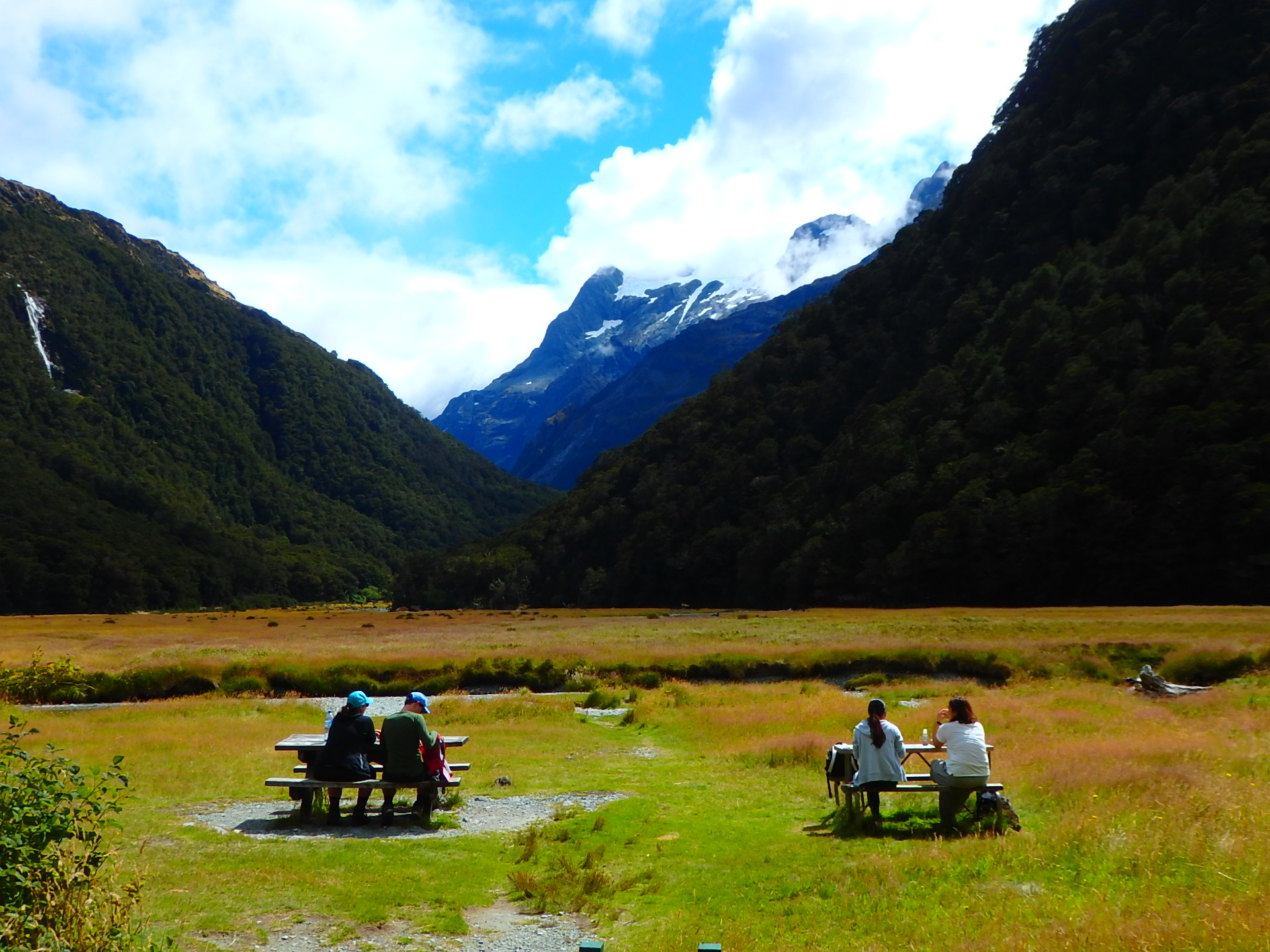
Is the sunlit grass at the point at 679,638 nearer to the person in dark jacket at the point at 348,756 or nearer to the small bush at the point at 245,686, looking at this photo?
the small bush at the point at 245,686

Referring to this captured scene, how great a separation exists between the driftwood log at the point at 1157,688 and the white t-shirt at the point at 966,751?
19149 mm

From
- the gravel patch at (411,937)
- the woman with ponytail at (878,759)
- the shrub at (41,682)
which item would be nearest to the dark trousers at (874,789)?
the woman with ponytail at (878,759)

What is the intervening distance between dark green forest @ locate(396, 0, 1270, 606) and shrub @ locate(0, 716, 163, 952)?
75.3 m

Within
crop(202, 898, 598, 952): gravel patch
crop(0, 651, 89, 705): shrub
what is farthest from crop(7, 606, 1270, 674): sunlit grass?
crop(202, 898, 598, 952): gravel patch

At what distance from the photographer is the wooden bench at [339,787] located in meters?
14.5

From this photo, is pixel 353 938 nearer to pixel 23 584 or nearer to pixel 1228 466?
pixel 1228 466

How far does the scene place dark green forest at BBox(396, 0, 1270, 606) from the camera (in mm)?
71312

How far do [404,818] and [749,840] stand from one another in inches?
242

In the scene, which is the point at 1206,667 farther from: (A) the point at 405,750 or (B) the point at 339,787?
(B) the point at 339,787

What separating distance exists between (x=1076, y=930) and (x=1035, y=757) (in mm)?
10141

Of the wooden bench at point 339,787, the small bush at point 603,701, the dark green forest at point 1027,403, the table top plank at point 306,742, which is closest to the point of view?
the wooden bench at point 339,787

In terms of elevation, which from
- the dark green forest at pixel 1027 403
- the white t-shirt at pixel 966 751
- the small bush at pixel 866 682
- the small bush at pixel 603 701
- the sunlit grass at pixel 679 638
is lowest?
the small bush at pixel 603 701

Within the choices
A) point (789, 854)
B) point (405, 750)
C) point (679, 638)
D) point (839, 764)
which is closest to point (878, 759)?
point (839, 764)

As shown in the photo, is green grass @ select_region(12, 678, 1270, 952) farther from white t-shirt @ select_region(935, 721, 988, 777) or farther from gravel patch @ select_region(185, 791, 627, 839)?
white t-shirt @ select_region(935, 721, 988, 777)
